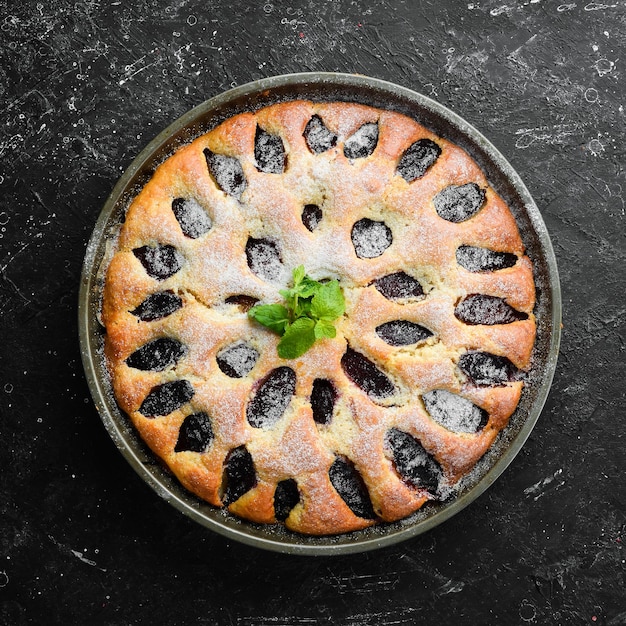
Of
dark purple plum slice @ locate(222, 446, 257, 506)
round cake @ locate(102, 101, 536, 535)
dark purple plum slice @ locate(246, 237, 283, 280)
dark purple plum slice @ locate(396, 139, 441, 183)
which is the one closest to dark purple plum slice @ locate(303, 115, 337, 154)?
round cake @ locate(102, 101, 536, 535)

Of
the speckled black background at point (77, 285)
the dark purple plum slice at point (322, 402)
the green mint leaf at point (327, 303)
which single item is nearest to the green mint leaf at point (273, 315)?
the green mint leaf at point (327, 303)

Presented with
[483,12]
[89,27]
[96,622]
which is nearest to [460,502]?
[96,622]

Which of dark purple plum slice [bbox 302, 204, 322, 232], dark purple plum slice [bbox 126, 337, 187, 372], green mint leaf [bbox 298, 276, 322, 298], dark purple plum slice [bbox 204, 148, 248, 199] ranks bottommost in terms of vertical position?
dark purple plum slice [bbox 126, 337, 187, 372]

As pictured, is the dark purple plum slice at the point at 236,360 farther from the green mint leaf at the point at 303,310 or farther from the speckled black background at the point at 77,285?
the speckled black background at the point at 77,285

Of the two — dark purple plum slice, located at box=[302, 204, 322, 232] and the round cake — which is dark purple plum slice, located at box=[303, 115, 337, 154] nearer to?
the round cake

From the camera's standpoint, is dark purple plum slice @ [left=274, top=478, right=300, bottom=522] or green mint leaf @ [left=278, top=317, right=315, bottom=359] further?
dark purple plum slice @ [left=274, top=478, right=300, bottom=522]

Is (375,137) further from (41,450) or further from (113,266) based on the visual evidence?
(41,450)
